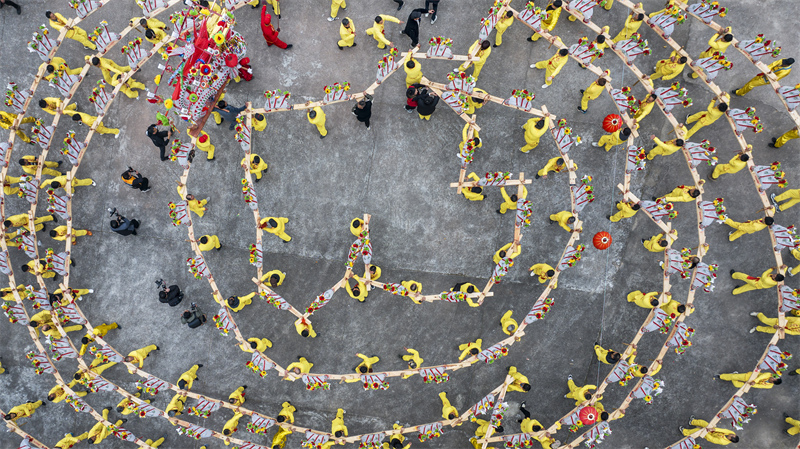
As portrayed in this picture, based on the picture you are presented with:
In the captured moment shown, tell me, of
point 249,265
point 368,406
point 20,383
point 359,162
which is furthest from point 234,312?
point 20,383

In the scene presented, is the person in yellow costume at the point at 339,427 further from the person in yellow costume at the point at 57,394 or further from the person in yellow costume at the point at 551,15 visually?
the person in yellow costume at the point at 551,15

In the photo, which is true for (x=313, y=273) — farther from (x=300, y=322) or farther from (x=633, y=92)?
(x=633, y=92)

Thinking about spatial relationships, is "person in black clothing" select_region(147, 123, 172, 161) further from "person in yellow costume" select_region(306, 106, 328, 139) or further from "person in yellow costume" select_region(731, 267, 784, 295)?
"person in yellow costume" select_region(731, 267, 784, 295)

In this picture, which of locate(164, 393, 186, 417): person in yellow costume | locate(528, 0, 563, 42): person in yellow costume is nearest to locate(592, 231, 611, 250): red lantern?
locate(528, 0, 563, 42): person in yellow costume

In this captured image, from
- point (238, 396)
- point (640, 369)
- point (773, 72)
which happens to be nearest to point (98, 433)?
point (238, 396)

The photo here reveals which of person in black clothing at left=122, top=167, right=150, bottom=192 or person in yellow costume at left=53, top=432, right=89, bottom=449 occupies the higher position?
person in black clothing at left=122, top=167, right=150, bottom=192

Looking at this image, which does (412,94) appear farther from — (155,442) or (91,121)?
(155,442)
